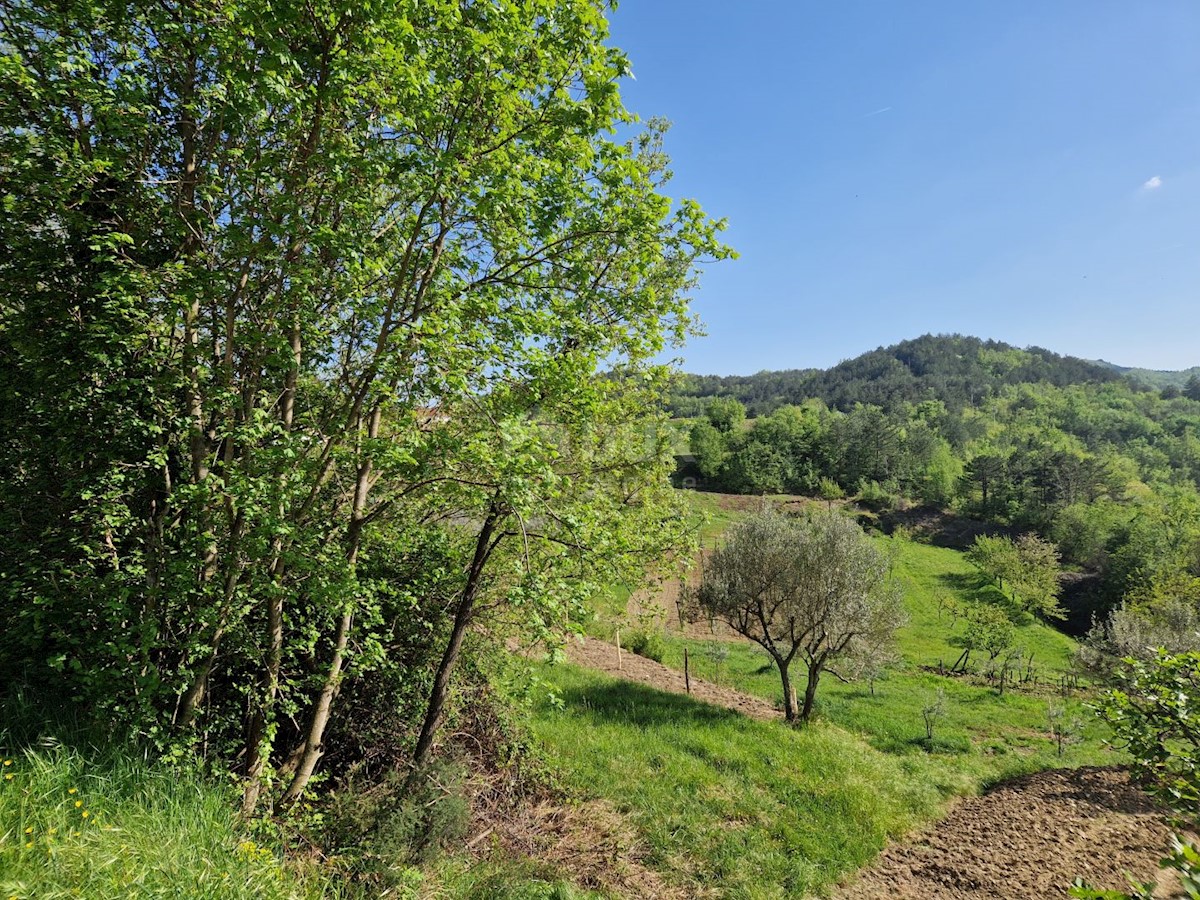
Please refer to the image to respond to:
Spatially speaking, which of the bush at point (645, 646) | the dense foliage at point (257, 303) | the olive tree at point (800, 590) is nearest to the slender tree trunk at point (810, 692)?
the olive tree at point (800, 590)

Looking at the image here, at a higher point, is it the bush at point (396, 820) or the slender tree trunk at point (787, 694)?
the bush at point (396, 820)

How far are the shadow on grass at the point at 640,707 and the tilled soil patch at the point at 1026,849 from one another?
5044 mm

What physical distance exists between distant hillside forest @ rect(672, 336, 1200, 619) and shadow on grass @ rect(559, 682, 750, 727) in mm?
8272

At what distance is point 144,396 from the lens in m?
5.20

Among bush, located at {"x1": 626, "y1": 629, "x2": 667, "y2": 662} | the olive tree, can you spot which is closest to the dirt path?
bush, located at {"x1": 626, "y1": 629, "x2": 667, "y2": 662}

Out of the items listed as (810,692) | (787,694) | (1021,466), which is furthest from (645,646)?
(1021,466)

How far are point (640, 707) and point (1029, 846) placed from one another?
8.03 m

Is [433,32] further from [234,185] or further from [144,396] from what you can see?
[144,396]

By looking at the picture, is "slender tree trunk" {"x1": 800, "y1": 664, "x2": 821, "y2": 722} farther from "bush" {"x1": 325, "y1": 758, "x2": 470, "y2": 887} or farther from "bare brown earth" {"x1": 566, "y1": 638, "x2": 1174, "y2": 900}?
"bush" {"x1": 325, "y1": 758, "x2": 470, "y2": 887}

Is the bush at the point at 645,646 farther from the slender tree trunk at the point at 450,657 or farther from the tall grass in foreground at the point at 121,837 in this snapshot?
the tall grass in foreground at the point at 121,837

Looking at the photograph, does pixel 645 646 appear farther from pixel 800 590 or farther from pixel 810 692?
pixel 800 590

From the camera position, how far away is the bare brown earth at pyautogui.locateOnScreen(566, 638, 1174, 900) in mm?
8672

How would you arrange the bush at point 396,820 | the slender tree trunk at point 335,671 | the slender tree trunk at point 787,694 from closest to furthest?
the bush at point 396,820, the slender tree trunk at point 335,671, the slender tree trunk at point 787,694

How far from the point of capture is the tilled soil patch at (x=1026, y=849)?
342 inches
